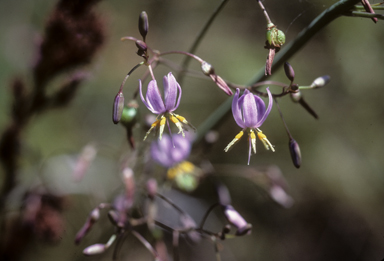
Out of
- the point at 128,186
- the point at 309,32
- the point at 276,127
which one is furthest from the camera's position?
the point at 276,127

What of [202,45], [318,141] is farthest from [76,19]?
[318,141]

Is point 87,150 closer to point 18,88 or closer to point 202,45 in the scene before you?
point 18,88

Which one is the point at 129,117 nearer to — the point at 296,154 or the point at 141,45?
the point at 141,45

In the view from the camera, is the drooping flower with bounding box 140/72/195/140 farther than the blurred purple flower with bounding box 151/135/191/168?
No

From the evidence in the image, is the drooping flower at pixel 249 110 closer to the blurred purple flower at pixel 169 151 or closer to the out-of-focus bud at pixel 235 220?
the out-of-focus bud at pixel 235 220

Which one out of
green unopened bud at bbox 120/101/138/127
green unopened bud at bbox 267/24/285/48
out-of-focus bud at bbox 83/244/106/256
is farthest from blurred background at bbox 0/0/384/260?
green unopened bud at bbox 267/24/285/48

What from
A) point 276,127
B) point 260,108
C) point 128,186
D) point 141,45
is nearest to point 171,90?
point 141,45

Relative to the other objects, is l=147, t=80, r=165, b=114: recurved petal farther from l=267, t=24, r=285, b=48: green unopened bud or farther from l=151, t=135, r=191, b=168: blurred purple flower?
l=151, t=135, r=191, b=168: blurred purple flower
